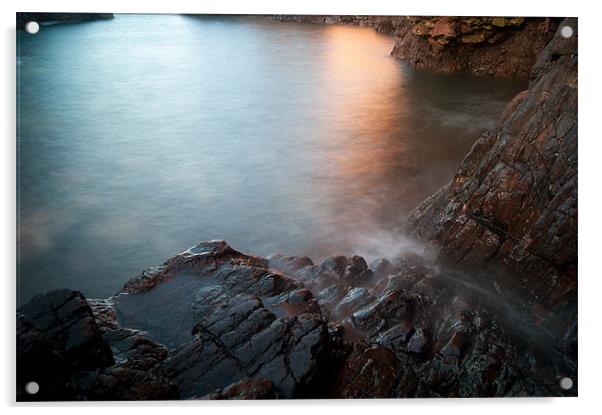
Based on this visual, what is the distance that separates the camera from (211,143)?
535 centimetres

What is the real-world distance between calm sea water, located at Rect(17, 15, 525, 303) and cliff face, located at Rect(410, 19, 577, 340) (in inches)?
9.9

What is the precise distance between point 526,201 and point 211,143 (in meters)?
3.00

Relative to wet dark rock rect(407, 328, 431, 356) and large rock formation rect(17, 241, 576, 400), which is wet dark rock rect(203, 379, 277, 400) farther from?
wet dark rock rect(407, 328, 431, 356)

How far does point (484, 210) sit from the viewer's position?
5660 millimetres

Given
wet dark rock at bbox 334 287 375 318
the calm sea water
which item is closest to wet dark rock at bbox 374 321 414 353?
wet dark rock at bbox 334 287 375 318

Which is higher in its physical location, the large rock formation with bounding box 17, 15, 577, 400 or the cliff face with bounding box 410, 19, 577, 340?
the cliff face with bounding box 410, 19, 577, 340

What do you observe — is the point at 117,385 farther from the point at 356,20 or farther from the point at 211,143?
the point at 356,20

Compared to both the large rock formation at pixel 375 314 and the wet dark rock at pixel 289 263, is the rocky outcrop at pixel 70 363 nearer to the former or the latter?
the large rock formation at pixel 375 314

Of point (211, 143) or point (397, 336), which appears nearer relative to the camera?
point (397, 336)

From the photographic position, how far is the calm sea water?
15.7 ft

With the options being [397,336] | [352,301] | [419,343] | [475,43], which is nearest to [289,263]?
[352,301]

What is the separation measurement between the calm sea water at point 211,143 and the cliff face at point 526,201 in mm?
251

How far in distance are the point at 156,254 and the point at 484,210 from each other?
10.5 feet
